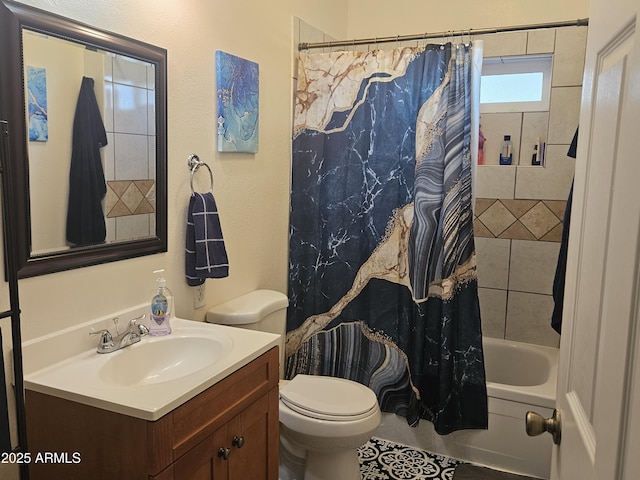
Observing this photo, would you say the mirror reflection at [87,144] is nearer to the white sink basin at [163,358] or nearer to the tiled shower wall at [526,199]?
the white sink basin at [163,358]

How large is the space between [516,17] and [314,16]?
45.3 inches

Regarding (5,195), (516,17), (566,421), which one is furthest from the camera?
(516,17)

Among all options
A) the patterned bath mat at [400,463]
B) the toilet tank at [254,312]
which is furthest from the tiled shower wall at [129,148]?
the patterned bath mat at [400,463]

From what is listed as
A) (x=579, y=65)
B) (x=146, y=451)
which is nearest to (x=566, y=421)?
(x=146, y=451)

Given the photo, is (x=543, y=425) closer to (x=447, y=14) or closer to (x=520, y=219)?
(x=520, y=219)

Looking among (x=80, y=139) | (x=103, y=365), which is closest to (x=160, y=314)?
(x=103, y=365)

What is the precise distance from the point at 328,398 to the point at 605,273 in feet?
5.61

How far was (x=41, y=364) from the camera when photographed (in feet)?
5.29

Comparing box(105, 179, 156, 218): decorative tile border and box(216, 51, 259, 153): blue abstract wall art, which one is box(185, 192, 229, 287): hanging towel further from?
box(216, 51, 259, 153): blue abstract wall art

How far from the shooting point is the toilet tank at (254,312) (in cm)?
230

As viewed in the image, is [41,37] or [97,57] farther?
[97,57]

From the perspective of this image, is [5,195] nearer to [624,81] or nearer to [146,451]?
[146,451]

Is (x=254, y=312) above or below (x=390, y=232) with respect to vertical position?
below

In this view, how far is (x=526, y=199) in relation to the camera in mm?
3168
